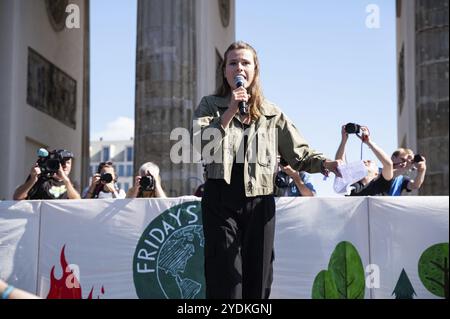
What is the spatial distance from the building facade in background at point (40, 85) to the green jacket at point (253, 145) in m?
12.0

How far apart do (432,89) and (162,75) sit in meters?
6.00

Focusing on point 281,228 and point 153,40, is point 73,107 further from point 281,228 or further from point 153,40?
point 281,228

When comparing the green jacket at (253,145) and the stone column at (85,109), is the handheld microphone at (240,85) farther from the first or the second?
Result: the stone column at (85,109)

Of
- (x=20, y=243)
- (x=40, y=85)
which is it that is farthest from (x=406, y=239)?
(x=40, y=85)

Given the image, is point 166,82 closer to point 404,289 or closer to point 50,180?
point 50,180

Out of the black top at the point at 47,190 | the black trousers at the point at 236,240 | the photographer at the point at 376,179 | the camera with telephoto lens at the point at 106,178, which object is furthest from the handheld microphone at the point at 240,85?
the black top at the point at 47,190

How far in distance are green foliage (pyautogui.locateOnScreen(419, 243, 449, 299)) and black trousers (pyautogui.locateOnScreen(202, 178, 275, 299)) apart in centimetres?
401

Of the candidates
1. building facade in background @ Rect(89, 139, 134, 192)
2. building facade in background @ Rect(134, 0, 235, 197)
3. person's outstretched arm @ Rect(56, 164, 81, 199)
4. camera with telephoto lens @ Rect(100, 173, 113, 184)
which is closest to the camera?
person's outstretched arm @ Rect(56, 164, 81, 199)

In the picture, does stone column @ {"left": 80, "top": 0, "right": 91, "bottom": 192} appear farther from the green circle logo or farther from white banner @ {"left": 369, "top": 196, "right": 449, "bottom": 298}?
white banner @ {"left": 369, "top": 196, "right": 449, "bottom": 298}

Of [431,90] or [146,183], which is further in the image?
[431,90]

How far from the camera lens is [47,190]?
883cm

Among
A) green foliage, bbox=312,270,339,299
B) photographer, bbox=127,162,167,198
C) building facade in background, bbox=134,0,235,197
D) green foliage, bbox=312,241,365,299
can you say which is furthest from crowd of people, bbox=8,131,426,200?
building facade in background, bbox=134,0,235,197

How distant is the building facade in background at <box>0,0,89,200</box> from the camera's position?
56.1ft
